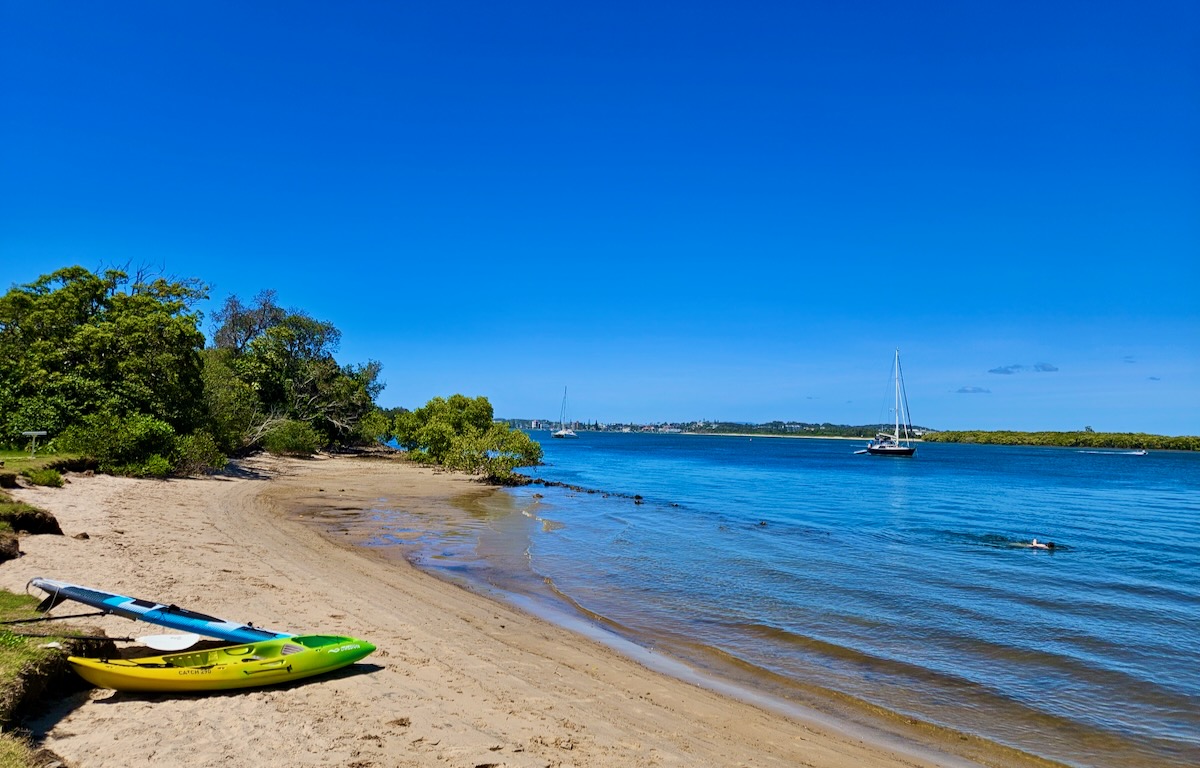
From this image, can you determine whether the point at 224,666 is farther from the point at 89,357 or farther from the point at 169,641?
the point at 89,357

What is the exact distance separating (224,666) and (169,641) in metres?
0.76

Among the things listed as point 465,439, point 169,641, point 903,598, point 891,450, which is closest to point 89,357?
point 465,439

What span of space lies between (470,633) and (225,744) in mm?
Answer: 5142

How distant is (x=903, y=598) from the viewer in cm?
1598

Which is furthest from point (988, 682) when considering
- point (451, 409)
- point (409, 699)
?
point (451, 409)

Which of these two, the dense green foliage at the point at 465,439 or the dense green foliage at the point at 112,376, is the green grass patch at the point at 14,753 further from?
the dense green foliage at the point at 465,439

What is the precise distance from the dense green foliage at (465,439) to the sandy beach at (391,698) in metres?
27.3

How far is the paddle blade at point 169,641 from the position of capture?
7082 millimetres

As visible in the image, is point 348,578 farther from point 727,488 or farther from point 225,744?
point 727,488

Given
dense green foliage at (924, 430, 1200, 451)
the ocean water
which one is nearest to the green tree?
the ocean water

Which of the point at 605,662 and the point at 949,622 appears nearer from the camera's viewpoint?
the point at 605,662

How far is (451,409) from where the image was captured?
52.0 metres

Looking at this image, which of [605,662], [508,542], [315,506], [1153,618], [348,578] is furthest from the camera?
[315,506]

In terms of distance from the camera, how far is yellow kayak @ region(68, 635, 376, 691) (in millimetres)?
6547
